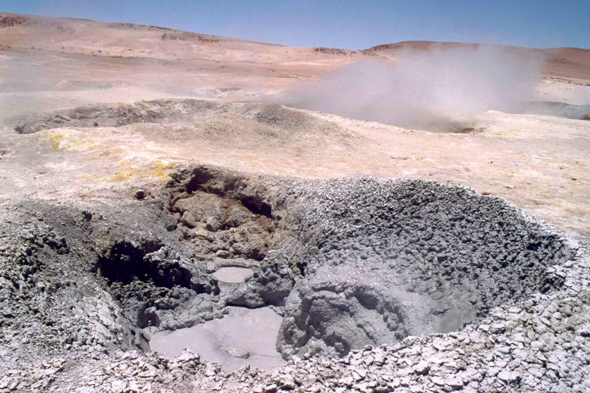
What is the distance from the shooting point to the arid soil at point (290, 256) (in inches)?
117

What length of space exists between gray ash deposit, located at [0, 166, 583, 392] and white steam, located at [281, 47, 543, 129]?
883 centimetres

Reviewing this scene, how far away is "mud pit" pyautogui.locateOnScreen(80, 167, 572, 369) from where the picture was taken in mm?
4020

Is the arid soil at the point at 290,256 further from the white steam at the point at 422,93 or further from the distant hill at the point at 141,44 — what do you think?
the distant hill at the point at 141,44

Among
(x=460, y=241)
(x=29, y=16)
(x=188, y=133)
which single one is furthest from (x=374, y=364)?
(x=29, y=16)

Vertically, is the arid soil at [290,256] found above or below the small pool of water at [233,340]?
above

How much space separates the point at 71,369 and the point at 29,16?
49752 millimetres

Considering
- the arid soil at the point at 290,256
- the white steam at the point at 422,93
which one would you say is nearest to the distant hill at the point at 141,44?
the white steam at the point at 422,93

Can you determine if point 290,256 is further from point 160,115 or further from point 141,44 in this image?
point 141,44

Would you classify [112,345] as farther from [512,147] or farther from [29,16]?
[29,16]

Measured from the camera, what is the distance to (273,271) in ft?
18.2

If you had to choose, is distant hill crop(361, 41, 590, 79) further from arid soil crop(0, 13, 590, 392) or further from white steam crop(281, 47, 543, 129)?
arid soil crop(0, 13, 590, 392)

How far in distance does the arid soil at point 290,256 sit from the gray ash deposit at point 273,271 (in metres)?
0.02

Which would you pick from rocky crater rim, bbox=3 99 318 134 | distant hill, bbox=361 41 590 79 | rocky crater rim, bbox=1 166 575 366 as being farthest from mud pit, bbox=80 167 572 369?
distant hill, bbox=361 41 590 79

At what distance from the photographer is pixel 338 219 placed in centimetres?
541
